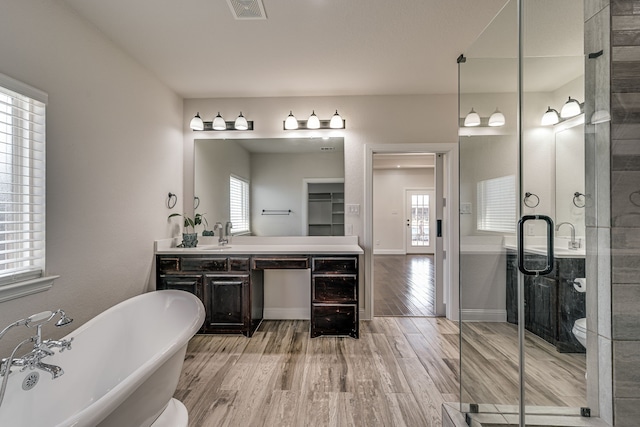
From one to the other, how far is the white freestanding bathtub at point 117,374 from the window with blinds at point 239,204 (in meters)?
1.43

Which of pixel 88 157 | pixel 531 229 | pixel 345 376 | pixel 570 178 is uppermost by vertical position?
pixel 88 157

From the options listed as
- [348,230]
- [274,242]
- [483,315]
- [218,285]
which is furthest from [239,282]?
[483,315]

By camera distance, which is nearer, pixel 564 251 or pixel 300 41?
pixel 564 251

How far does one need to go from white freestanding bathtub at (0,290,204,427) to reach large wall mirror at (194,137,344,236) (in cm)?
152

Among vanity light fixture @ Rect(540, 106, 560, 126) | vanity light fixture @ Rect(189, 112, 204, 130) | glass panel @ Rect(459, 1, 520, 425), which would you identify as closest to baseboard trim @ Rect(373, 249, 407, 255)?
vanity light fixture @ Rect(189, 112, 204, 130)

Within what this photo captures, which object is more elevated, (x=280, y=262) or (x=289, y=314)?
(x=280, y=262)

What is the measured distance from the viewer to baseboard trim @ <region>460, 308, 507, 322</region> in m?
1.54

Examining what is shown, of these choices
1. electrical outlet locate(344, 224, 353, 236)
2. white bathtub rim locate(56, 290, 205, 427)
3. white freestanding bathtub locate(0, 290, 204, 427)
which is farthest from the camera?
electrical outlet locate(344, 224, 353, 236)

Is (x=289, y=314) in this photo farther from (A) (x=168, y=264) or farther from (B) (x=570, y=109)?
(B) (x=570, y=109)

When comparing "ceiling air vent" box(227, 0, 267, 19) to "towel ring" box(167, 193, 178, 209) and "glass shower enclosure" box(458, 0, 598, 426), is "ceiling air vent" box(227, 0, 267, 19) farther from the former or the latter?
"towel ring" box(167, 193, 178, 209)

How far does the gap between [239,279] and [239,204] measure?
3.08 feet

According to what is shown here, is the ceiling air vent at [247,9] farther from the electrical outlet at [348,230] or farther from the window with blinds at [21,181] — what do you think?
the electrical outlet at [348,230]

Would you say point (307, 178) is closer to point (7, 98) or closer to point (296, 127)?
point (296, 127)

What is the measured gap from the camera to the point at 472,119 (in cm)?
175
